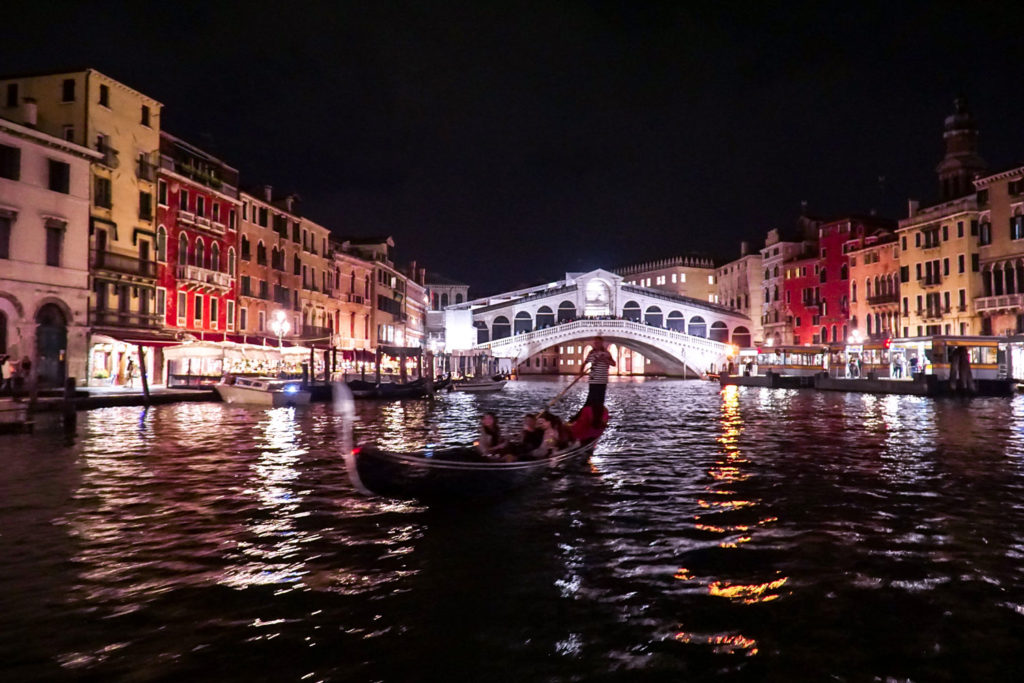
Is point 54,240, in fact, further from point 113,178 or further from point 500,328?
point 500,328

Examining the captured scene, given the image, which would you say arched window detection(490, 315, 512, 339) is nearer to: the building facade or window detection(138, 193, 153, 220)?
window detection(138, 193, 153, 220)

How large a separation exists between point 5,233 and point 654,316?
55.7m

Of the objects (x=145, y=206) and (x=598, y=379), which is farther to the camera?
(x=145, y=206)

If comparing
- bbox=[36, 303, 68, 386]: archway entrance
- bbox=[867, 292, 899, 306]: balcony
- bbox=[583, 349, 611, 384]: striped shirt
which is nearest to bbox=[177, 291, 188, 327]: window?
bbox=[36, 303, 68, 386]: archway entrance

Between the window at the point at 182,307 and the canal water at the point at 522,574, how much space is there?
69.9 ft

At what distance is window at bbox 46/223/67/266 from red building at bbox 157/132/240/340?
5.36 m

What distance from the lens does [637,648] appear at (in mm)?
4188

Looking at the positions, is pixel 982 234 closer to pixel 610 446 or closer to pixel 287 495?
pixel 610 446

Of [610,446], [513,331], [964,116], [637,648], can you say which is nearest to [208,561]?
[637,648]

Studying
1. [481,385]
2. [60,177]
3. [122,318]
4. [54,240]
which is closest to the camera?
[54,240]

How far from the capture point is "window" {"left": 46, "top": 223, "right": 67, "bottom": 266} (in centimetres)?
2425

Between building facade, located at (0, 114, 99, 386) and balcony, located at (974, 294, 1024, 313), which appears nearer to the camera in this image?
building facade, located at (0, 114, 99, 386)

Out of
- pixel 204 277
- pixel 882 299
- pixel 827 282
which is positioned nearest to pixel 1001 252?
pixel 882 299

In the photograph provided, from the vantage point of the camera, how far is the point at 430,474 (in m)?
7.61
